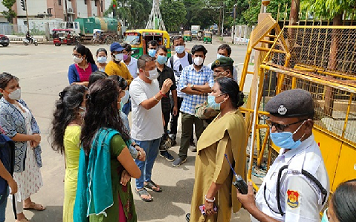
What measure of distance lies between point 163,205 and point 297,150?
2.27 meters

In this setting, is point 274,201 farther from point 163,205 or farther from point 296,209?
point 163,205

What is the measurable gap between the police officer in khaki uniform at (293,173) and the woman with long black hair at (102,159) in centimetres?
85

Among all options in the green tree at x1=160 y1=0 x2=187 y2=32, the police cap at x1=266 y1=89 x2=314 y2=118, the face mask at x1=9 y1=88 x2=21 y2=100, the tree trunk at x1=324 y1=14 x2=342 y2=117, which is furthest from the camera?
the green tree at x1=160 y1=0 x2=187 y2=32

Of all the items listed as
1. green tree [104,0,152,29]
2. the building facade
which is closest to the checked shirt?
green tree [104,0,152,29]

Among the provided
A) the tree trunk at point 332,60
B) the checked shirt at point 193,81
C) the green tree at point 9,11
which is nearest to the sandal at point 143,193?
the checked shirt at point 193,81

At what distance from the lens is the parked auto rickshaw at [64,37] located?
28.7m

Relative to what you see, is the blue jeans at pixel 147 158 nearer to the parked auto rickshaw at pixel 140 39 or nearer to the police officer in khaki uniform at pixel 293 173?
the police officer in khaki uniform at pixel 293 173

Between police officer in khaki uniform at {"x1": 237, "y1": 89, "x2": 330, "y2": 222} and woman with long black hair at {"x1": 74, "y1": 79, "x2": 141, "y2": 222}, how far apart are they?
846 millimetres

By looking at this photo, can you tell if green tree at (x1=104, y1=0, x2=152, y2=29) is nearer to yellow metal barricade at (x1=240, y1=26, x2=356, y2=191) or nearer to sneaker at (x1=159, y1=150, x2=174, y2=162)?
yellow metal barricade at (x1=240, y1=26, x2=356, y2=191)

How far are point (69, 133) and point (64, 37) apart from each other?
30.3 metres

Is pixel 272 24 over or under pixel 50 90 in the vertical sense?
over

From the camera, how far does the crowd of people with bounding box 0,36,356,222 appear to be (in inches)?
52.3

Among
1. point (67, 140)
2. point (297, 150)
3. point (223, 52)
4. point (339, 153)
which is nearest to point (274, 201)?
point (297, 150)

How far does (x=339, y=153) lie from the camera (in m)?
2.84
